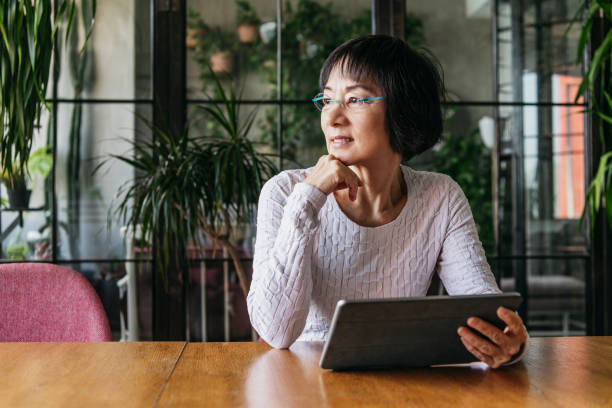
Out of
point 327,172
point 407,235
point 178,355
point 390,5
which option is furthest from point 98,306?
point 390,5

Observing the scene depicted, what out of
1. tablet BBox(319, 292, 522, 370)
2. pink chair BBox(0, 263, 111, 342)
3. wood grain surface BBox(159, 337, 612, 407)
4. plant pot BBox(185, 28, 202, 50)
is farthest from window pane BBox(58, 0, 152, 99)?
tablet BBox(319, 292, 522, 370)

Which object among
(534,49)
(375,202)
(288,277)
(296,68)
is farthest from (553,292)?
(288,277)

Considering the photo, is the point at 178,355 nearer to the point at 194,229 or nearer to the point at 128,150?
the point at 194,229

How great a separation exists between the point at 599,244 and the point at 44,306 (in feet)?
9.04

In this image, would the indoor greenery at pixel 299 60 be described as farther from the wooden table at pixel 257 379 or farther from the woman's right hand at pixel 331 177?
the wooden table at pixel 257 379

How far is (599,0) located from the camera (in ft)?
8.89

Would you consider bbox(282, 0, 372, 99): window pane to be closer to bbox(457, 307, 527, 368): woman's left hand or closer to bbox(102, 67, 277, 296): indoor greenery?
bbox(102, 67, 277, 296): indoor greenery

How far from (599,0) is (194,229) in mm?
2049

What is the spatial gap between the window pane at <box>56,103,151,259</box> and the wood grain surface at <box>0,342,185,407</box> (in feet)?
5.45

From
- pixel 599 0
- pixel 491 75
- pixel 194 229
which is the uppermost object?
pixel 599 0

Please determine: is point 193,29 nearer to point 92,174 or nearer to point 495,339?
point 92,174

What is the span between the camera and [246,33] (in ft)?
10.1

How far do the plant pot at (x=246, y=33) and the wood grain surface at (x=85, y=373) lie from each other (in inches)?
81.8

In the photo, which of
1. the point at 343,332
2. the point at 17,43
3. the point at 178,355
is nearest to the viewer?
the point at 343,332
